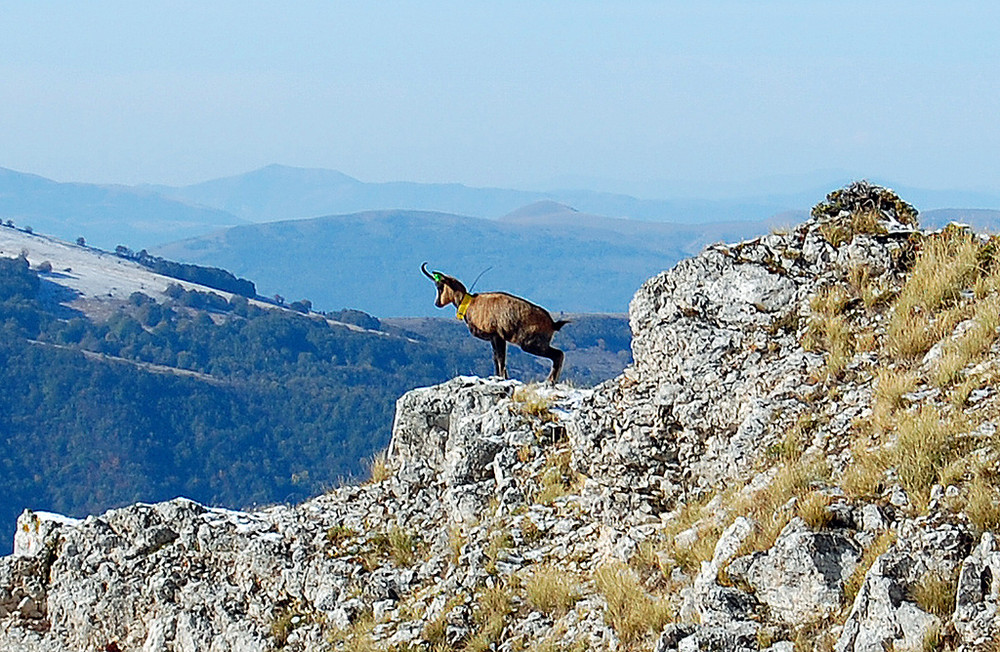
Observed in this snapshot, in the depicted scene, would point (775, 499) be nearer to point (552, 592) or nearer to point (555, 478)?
point (552, 592)

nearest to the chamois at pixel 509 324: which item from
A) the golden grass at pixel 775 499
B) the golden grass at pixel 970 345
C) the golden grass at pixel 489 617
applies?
the golden grass at pixel 489 617

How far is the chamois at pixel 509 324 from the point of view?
16.8m

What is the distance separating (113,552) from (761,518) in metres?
9.51

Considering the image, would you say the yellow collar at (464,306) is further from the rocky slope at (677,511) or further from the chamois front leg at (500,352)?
the rocky slope at (677,511)

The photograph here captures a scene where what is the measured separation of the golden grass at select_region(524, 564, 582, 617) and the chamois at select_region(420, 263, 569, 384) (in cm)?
516

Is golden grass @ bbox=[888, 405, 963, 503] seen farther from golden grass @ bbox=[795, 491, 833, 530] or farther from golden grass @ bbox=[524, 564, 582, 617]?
golden grass @ bbox=[524, 564, 582, 617]

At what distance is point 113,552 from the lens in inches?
620

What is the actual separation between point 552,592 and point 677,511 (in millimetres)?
1679

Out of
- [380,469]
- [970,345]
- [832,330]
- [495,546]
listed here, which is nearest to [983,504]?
[970,345]

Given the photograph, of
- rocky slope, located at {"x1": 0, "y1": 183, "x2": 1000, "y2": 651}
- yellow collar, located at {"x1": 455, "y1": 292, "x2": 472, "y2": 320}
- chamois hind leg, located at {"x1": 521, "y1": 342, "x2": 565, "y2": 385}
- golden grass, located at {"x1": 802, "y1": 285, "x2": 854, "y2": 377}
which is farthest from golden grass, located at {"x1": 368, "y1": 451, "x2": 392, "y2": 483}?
golden grass, located at {"x1": 802, "y1": 285, "x2": 854, "y2": 377}

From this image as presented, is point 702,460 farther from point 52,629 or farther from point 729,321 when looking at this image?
point 52,629

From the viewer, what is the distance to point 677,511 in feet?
39.7

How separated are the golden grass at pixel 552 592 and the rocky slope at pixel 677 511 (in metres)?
0.03

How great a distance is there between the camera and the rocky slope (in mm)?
9375
